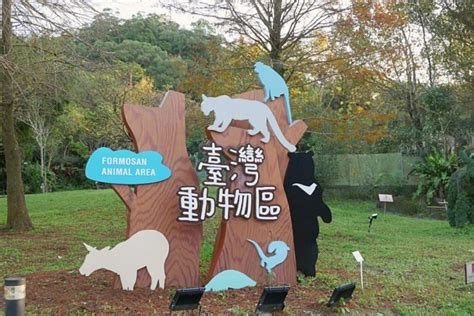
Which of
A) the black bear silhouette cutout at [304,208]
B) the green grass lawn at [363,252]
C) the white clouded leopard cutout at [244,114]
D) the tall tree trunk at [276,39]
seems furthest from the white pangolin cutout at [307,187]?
the tall tree trunk at [276,39]

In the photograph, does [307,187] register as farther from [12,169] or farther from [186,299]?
[12,169]

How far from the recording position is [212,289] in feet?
21.9

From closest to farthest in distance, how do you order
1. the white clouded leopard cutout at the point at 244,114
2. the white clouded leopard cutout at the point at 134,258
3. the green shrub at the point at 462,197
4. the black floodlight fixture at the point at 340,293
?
the black floodlight fixture at the point at 340,293
the white clouded leopard cutout at the point at 134,258
the white clouded leopard cutout at the point at 244,114
the green shrub at the point at 462,197

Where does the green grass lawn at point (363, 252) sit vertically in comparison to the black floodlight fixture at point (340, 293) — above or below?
below

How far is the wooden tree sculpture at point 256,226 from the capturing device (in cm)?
685

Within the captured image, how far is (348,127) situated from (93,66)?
232 inches

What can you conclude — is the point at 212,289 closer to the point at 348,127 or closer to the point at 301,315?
the point at 301,315

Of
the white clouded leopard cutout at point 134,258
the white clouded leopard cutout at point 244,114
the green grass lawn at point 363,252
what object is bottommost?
the green grass lawn at point 363,252

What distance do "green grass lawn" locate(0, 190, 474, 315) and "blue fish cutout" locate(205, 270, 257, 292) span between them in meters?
0.86

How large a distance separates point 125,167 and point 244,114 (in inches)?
69.6

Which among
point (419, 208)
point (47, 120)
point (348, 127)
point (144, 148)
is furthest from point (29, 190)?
point (144, 148)

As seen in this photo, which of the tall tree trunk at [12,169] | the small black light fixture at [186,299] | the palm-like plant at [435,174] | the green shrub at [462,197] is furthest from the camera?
the palm-like plant at [435,174]

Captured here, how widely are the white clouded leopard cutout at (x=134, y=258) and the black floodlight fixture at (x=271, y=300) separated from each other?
5.08ft

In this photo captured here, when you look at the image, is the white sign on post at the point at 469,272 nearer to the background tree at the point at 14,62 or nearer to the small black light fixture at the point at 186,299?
the small black light fixture at the point at 186,299
